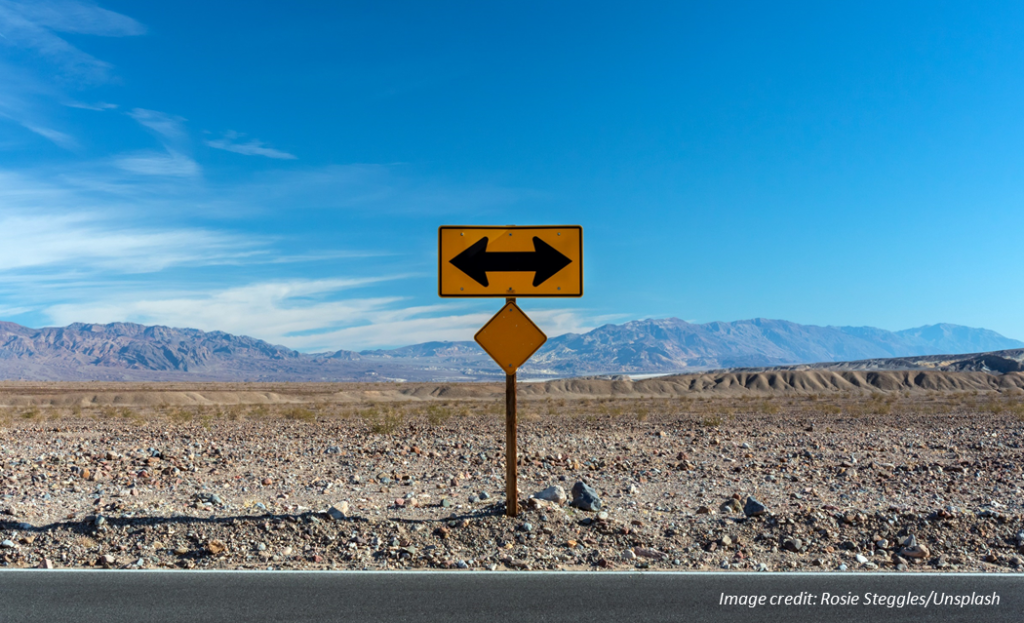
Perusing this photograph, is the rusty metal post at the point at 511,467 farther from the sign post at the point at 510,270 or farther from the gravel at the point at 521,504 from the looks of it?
the gravel at the point at 521,504

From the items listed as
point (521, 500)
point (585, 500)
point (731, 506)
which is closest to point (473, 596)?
point (521, 500)

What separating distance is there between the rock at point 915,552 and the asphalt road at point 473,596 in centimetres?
86

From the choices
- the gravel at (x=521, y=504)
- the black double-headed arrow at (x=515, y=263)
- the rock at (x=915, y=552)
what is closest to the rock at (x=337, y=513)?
the gravel at (x=521, y=504)

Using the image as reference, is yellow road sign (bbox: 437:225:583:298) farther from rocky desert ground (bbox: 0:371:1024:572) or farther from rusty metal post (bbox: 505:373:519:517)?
rocky desert ground (bbox: 0:371:1024:572)

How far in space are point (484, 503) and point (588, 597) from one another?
4.26 metres

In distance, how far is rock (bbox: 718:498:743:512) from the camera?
9318mm

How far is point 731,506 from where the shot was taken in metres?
9.39

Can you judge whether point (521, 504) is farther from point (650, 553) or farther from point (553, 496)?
point (650, 553)

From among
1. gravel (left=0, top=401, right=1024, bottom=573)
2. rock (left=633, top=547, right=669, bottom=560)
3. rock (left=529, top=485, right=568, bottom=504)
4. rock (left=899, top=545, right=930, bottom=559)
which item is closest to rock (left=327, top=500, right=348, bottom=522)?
gravel (left=0, top=401, right=1024, bottom=573)

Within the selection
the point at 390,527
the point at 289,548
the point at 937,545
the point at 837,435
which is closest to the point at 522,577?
the point at 390,527

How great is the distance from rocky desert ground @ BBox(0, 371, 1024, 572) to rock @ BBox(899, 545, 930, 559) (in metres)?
0.02

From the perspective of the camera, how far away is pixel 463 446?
56.8 ft

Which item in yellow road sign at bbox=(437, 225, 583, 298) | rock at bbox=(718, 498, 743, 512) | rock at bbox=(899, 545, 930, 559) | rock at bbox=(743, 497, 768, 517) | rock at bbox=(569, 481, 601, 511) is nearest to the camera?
rock at bbox=(899, 545, 930, 559)

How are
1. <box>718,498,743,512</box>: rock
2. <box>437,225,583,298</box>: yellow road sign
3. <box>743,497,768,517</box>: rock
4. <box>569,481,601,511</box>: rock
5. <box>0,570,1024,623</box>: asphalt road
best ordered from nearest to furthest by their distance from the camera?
1. <box>0,570,1024,623</box>: asphalt road
2. <box>437,225,583,298</box>: yellow road sign
3. <box>743,497,768,517</box>: rock
4. <box>569,481,601,511</box>: rock
5. <box>718,498,743,512</box>: rock
